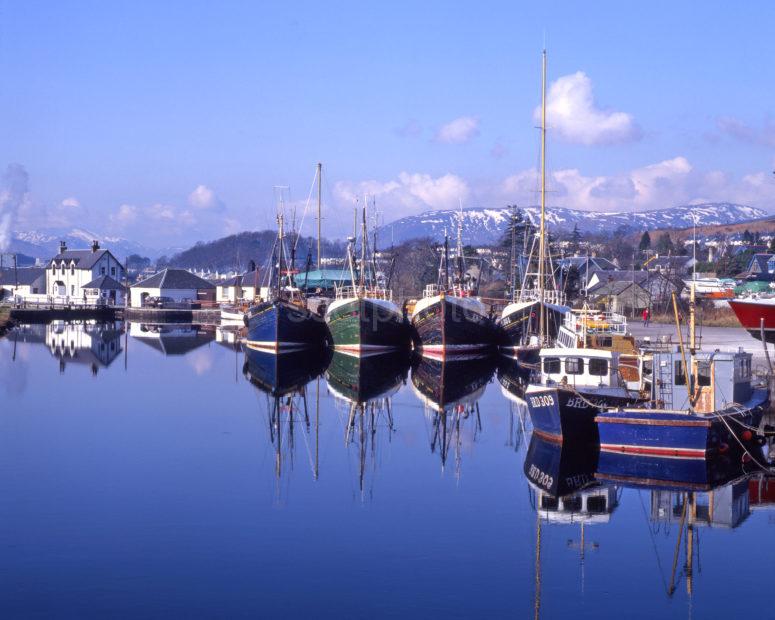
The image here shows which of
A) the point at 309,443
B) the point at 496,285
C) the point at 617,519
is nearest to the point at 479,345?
the point at 309,443

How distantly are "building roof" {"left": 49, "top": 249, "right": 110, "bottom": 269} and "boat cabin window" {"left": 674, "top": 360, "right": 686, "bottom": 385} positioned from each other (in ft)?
292

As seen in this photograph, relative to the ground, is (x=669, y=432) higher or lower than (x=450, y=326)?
lower

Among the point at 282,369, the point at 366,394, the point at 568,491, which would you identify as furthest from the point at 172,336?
the point at 568,491

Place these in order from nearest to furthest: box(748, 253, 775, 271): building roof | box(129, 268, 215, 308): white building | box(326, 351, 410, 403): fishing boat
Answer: box(326, 351, 410, 403): fishing boat < box(748, 253, 775, 271): building roof < box(129, 268, 215, 308): white building

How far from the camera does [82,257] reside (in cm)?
10862

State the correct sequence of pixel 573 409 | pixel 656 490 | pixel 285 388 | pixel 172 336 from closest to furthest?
pixel 656 490 → pixel 573 409 → pixel 285 388 → pixel 172 336

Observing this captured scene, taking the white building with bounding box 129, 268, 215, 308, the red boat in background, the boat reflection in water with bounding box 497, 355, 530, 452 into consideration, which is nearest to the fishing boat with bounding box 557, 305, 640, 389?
the boat reflection in water with bounding box 497, 355, 530, 452

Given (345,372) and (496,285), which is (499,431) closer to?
(345,372)

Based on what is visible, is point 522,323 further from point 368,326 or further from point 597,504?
point 597,504

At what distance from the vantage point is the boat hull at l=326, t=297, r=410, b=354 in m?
49.9

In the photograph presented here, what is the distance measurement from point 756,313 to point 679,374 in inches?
479

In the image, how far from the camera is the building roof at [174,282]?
9734 cm

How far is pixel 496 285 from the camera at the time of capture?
310 feet

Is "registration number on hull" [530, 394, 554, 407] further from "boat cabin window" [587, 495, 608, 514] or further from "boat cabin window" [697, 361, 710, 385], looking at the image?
"boat cabin window" [587, 495, 608, 514]
